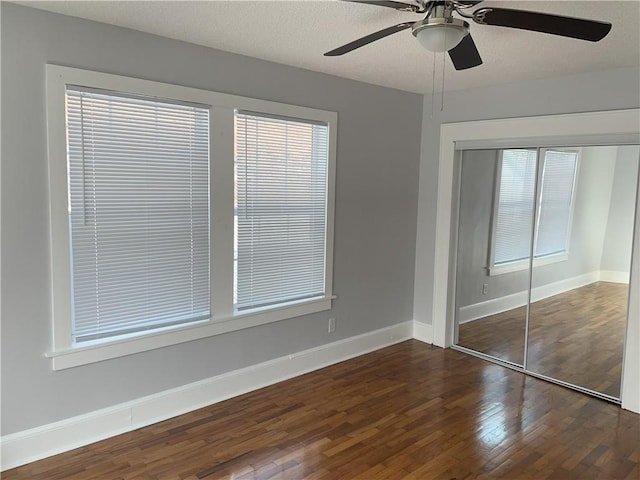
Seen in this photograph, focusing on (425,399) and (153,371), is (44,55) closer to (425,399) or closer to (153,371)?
(153,371)

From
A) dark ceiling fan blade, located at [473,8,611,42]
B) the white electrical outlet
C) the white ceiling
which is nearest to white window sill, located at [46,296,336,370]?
the white electrical outlet

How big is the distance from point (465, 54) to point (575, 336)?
2.71 meters

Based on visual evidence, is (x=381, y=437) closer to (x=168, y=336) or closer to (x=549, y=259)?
(x=168, y=336)

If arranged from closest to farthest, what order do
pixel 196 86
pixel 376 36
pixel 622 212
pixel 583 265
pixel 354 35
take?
1. pixel 376 36
2. pixel 354 35
3. pixel 196 86
4. pixel 622 212
5. pixel 583 265

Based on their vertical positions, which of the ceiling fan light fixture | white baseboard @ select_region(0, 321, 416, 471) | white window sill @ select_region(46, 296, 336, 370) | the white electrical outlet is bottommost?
white baseboard @ select_region(0, 321, 416, 471)

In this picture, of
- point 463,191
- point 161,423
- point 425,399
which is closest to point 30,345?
point 161,423

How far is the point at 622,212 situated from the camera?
11.4 ft

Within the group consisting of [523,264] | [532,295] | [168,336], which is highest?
[523,264]

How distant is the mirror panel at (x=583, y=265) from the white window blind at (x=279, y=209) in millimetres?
1869

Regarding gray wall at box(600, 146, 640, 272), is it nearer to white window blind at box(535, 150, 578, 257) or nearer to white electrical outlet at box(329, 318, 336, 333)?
white window blind at box(535, 150, 578, 257)

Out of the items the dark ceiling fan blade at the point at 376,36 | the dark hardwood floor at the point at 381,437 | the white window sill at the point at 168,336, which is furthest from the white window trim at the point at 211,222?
the dark ceiling fan blade at the point at 376,36

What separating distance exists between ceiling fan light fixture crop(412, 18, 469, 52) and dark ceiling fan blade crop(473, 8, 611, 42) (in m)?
0.07

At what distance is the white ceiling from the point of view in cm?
233

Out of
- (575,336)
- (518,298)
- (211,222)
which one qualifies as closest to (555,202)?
(518,298)
